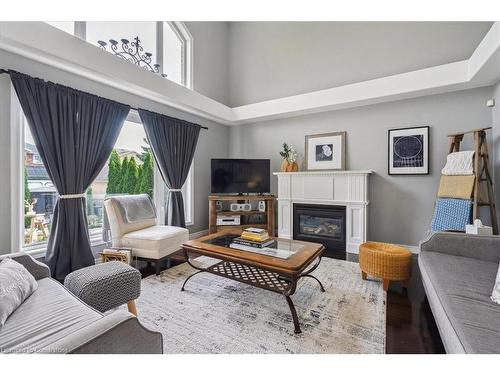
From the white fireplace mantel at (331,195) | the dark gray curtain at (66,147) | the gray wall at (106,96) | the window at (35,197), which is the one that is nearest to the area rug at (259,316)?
the dark gray curtain at (66,147)

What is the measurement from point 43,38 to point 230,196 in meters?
2.95

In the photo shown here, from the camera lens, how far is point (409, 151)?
3.38 meters

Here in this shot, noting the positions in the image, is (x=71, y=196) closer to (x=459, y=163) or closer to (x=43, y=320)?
(x=43, y=320)

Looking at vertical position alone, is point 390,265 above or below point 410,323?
above

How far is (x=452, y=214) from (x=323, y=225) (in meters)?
1.67

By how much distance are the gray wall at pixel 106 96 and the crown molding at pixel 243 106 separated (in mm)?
69

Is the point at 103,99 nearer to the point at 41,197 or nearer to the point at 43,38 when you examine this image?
the point at 43,38

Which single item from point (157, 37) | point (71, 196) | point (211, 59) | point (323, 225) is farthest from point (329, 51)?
point (71, 196)

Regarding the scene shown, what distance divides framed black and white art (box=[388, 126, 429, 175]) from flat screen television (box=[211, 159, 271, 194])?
196 cm

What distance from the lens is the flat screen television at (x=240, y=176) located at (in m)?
4.19

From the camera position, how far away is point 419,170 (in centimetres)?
333

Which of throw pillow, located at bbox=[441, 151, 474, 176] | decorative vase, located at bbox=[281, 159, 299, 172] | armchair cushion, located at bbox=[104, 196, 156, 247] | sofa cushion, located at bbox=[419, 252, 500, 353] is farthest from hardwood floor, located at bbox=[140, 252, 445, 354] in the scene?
armchair cushion, located at bbox=[104, 196, 156, 247]

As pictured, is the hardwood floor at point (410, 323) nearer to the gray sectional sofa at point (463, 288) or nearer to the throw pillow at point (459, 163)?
the gray sectional sofa at point (463, 288)
